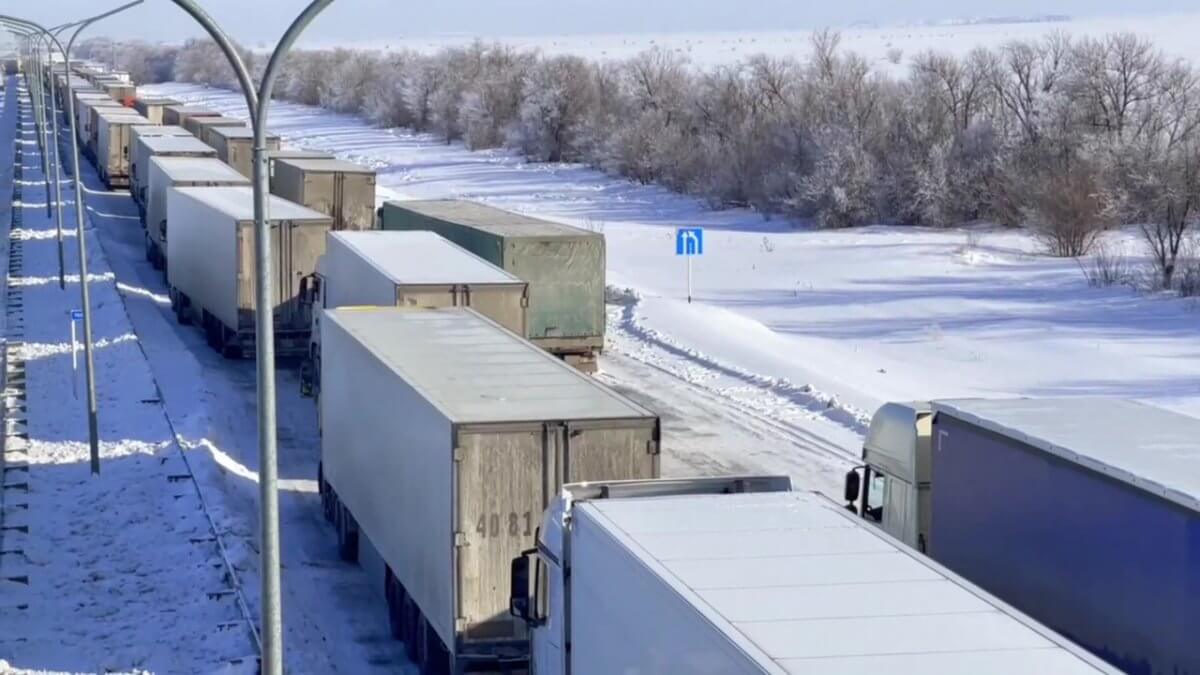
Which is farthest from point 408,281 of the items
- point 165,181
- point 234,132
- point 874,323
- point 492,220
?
point 234,132

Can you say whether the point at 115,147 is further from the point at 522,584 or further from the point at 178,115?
the point at 522,584

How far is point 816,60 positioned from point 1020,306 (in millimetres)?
45486

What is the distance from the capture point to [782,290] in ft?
138

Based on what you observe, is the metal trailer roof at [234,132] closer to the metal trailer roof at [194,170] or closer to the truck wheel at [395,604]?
the metal trailer roof at [194,170]

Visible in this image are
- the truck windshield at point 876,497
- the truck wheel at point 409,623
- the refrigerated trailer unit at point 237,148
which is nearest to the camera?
the truck wheel at point 409,623

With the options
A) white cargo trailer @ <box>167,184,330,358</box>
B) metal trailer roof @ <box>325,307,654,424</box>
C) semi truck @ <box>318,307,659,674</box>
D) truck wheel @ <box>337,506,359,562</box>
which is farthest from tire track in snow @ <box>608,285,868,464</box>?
semi truck @ <box>318,307,659,674</box>

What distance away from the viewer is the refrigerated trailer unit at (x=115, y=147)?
61.2 metres

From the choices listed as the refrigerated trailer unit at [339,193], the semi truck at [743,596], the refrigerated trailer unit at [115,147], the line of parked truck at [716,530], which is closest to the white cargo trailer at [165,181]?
the refrigerated trailer unit at [339,193]

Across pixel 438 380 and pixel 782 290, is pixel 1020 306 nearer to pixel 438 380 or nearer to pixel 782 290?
pixel 782 290

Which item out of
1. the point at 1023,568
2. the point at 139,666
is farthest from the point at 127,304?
the point at 1023,568

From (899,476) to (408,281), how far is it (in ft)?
31.2

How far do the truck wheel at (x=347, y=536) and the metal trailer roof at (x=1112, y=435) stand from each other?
7111 mm

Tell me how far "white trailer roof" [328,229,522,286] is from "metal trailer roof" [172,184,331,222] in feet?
6.29

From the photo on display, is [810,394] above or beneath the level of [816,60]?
beneath
